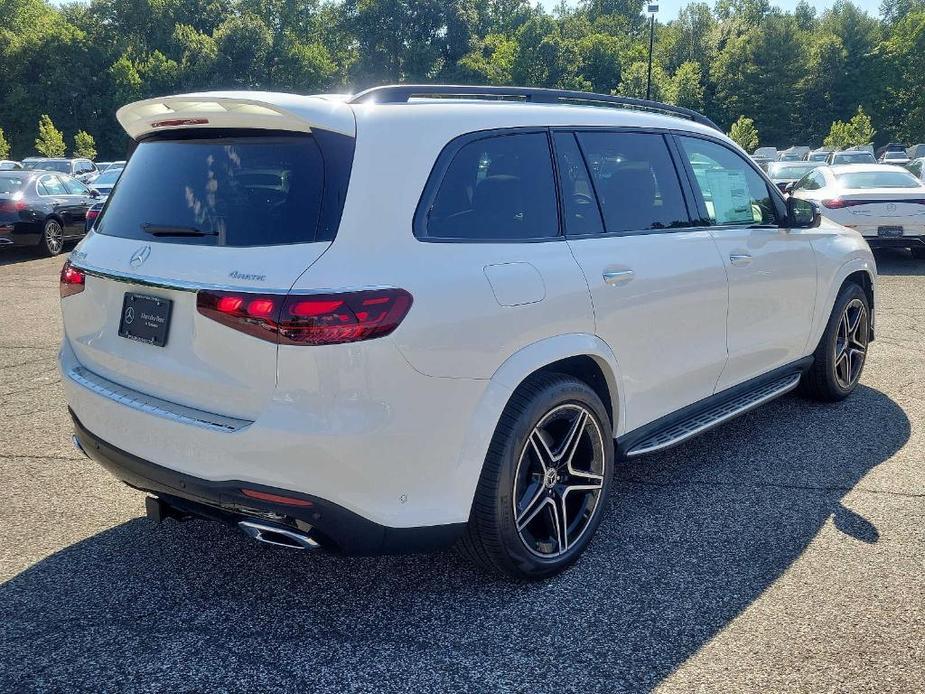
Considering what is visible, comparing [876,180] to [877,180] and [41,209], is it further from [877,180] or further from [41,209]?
[41,209]

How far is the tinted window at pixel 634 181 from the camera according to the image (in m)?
3.62

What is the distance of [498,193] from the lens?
3.12 metres

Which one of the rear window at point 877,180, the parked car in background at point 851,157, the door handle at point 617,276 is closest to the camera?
the door handle at point 617,276

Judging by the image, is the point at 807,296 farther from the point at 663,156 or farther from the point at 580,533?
the point at 580,533

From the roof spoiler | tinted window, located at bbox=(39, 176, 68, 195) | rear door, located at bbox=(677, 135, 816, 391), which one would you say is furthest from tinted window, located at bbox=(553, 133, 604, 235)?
tinted window, located at bbox=(39, 176, 68, 195)

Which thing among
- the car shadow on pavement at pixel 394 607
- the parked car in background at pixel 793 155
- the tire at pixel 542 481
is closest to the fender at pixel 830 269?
the car shadow on pavement at pixel 394 607

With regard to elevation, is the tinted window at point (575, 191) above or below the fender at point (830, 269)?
above

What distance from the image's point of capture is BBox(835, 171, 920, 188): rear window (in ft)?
40.7

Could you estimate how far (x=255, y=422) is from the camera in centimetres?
257

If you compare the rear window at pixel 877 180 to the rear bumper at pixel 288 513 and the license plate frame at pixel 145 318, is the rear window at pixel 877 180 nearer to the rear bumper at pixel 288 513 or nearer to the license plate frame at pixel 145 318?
the rear bumper at pixel 288 513

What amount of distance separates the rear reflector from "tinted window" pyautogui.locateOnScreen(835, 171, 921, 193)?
1198 cm

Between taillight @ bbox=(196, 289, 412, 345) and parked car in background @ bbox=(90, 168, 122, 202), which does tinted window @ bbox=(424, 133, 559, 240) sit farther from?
parked car in background @ bbox=(90, 168, 122, 202)

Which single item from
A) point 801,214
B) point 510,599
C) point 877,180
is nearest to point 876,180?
point 877,180

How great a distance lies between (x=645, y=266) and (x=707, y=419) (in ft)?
3.31
